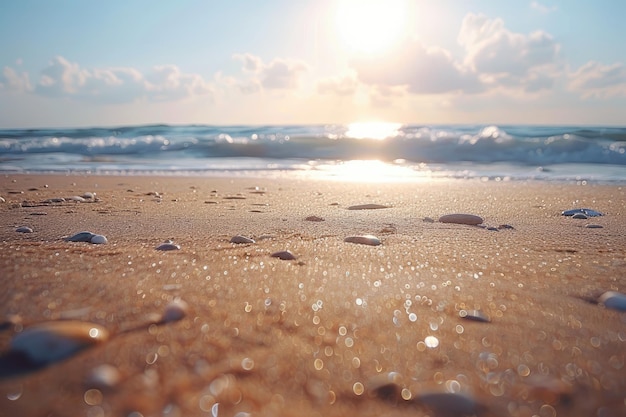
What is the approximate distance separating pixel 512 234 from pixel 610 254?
483 millimetres

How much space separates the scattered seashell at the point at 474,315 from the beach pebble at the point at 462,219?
1.46 metres

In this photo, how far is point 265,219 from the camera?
258 centimetres

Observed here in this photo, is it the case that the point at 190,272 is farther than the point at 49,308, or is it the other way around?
the point at 190,272

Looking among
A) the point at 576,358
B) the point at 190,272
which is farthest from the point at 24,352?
the point at 576,358

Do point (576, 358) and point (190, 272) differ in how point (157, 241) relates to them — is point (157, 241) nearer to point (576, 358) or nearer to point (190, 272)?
point (190, 272)

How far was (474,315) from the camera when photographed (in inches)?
43.1

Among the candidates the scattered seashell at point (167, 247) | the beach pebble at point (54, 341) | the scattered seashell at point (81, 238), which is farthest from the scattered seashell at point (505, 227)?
the beach pebble at point (54, 341)

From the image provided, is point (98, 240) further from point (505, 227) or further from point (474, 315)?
point (505, 227)

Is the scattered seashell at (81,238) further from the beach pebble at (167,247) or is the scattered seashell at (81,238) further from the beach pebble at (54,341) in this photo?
the beach pebble at (54,341)

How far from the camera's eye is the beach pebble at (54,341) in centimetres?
80

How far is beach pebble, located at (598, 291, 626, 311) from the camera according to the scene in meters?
1.17

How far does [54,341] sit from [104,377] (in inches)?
5.5

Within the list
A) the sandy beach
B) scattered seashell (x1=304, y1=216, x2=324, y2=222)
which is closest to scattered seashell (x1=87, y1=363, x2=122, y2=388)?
the sandy beach

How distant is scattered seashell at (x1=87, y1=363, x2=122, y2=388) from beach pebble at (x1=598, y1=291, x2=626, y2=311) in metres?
1.15
